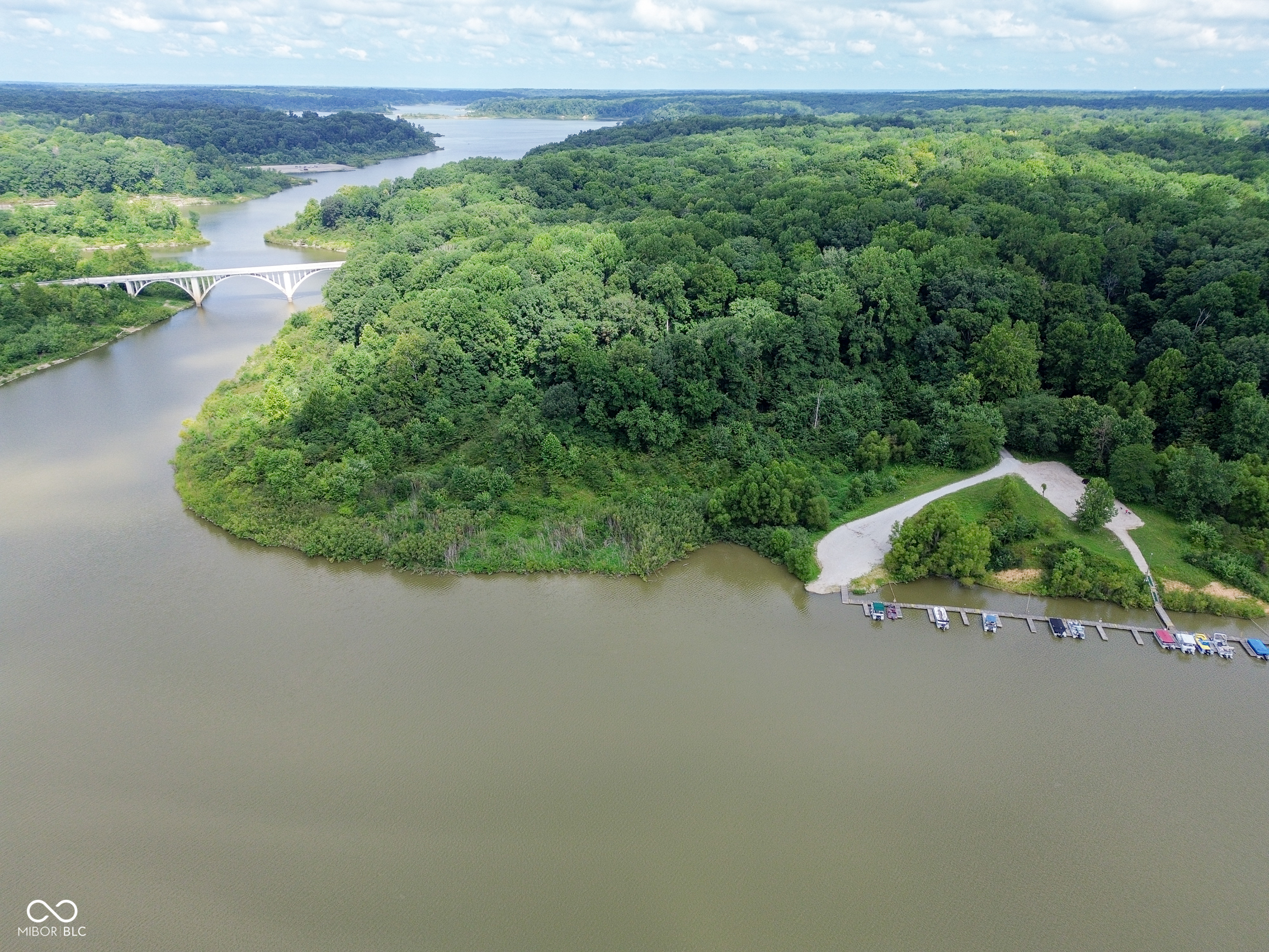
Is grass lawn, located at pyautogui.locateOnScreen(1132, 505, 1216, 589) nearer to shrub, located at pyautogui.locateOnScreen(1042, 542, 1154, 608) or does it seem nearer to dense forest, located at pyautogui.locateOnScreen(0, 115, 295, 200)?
shrub, located at pyautogui.locateOnScreen(1042, 542, 1154, 608)

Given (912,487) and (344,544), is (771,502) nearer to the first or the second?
(912,487)

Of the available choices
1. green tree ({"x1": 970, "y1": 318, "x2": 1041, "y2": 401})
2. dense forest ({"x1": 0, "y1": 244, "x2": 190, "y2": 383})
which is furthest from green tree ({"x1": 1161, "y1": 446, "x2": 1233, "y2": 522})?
dense forest ({"x1": 0, "y1": 244, "x2": 190, "y2": 383})

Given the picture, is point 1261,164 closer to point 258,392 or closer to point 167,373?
point 258,392

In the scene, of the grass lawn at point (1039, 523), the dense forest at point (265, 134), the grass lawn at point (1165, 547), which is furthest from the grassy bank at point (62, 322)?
the dense forest at point (265, 134)

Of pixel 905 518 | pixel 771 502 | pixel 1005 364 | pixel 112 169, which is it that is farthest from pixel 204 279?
pixel 1005 364

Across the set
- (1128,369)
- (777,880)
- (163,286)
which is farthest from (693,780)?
(163,286)

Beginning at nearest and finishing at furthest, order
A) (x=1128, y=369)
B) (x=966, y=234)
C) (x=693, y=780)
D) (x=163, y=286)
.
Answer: (x=693, y=780) → (x=1128, y=369) → (x=966, y=234) → (x=163, y=286)

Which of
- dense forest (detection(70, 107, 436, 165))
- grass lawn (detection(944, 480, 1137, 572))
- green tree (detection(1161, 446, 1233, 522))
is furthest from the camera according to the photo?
dense forest (detection(70, 107, 436, 165))

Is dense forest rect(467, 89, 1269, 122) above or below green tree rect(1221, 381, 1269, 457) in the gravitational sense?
above
